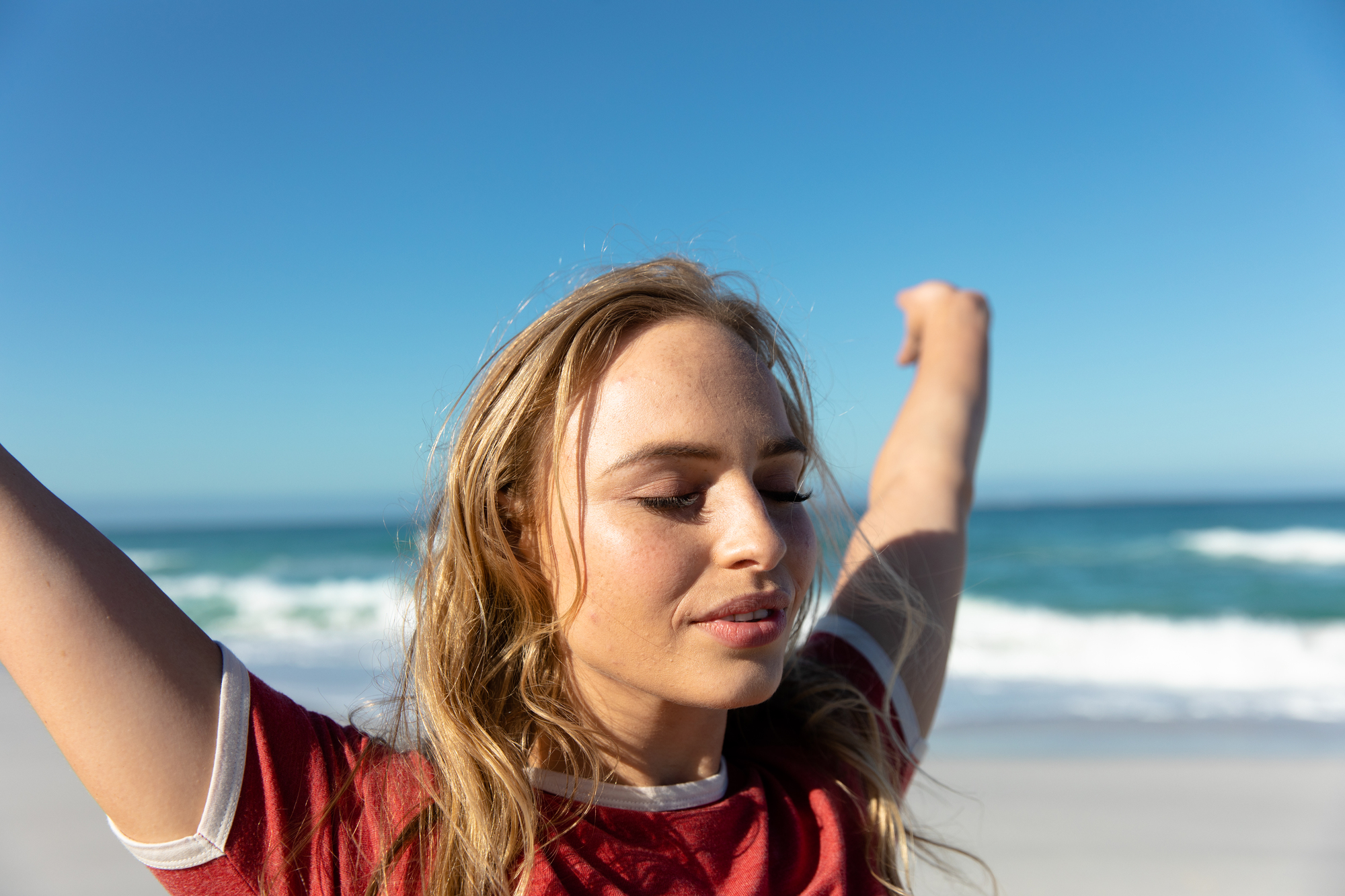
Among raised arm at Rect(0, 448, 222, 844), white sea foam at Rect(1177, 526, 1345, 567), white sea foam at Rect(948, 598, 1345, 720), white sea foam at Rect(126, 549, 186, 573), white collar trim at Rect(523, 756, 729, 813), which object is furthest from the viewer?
white sea foam at Rect(126, 549, 186, 573)

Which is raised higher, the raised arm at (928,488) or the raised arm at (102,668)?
the raised arm at (928,488)

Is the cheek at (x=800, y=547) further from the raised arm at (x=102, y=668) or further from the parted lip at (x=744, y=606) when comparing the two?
the raised arm at (x=102, y=668)

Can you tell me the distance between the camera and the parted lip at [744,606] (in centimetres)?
140

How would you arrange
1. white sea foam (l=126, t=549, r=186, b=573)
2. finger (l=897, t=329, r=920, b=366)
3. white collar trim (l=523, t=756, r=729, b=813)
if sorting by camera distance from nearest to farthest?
1. white collar trim (l=523, t=756, r=729, b=813)
2. finger (l=897, t=329, r=920, b=366)
3. white sea foam (l=126, t=549, r=186, b=573)

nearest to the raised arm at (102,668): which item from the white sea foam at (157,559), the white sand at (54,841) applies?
the white sand at (54,841)

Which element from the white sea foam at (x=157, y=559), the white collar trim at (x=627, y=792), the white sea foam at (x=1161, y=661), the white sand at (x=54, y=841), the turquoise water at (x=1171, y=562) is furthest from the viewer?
the white sea foam at (x=157, y=559)

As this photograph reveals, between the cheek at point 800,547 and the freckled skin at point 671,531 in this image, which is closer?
the freckled skin at point 671,531

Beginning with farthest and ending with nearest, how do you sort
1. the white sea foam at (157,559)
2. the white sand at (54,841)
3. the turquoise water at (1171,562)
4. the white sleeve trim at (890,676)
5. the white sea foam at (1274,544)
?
1. the white sea foam at (157,559)
2. the white sea foam at (1274,544)
3. the turquoise water at (1171,562)
4. the white sand at (54,841)
5. the white sleeve trim at (890,676)

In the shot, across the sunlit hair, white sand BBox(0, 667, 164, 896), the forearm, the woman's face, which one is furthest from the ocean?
white sand BBox(0, 667, 164, 896)

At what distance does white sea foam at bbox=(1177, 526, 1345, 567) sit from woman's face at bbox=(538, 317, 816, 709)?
76.6 feet

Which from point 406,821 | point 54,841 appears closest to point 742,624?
point 406,821

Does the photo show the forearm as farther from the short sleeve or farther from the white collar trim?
the short sleeve

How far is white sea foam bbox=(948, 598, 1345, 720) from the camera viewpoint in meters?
7.46

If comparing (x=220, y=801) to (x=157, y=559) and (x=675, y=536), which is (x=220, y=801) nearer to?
(x=675, y=536)
